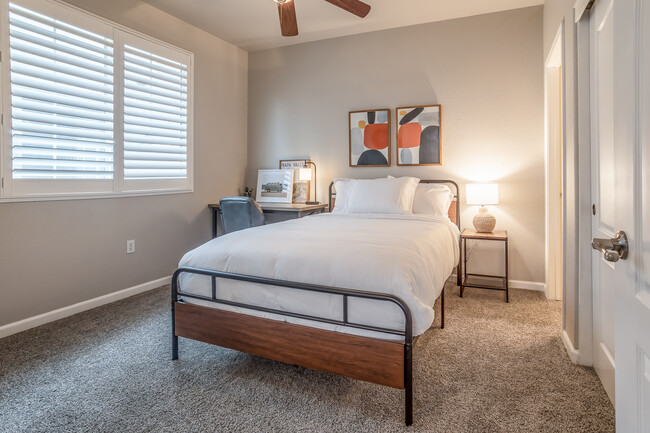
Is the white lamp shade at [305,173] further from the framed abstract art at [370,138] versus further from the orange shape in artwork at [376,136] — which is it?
the orange shape in artwork at [376,136]

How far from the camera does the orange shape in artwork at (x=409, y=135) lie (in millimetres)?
3951

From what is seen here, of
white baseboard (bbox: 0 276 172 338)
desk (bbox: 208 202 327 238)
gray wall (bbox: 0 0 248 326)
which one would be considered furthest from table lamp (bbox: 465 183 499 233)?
white baseboard (bbox: 0 276 172 338)

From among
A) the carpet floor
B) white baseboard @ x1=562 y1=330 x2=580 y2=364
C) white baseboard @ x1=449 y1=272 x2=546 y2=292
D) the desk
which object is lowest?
the carpet floor

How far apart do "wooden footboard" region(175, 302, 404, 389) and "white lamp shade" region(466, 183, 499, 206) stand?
2288mm

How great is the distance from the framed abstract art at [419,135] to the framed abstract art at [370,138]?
0.15 metres

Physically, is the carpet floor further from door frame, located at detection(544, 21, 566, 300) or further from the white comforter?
door frame, located at detection(544, 21, 566, 300)

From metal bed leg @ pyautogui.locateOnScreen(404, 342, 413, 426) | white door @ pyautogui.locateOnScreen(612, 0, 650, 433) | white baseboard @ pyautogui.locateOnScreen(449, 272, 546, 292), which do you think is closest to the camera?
white door @ pyautogui.locateOnScreen(612, 0, 650, 433)

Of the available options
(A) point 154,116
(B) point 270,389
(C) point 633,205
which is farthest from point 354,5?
(B) point 270,389

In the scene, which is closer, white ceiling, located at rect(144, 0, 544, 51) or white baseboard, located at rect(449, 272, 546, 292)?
white ceiling, located at rect(144, 0, 544, 51)

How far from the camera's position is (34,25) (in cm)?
263

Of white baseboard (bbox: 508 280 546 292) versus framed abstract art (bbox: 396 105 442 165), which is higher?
framed abstract art (bbox: 396 105 442 165)

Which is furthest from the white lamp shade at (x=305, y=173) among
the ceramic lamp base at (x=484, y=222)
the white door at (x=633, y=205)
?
the white door at (x=633, y=205)

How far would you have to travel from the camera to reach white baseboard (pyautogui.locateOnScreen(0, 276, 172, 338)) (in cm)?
258

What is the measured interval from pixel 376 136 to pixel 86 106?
281cm
